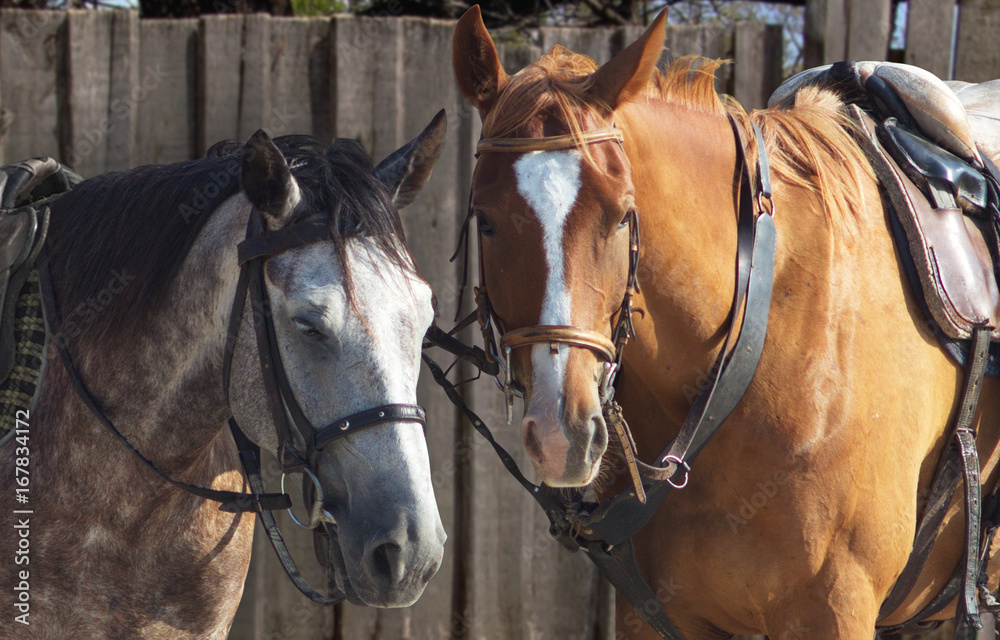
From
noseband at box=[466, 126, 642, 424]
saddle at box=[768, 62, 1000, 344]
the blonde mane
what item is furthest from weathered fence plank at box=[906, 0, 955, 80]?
noseband at box=[466, 126, 642, 424]

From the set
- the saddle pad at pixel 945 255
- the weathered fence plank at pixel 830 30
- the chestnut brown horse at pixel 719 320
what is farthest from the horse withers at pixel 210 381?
the weathered fence plank at pixel 830 30

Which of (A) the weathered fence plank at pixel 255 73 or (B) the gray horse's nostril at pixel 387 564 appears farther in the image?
(A) the weathered fence plank at pixel 255 73

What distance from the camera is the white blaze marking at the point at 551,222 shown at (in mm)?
1726

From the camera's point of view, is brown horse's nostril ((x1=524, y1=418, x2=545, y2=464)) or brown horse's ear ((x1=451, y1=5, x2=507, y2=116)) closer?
brown horse's nostril ((x1=524, y1=418, x2=545, y2=464))

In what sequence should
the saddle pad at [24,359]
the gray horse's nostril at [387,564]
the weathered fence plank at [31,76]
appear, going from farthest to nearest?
the weathered fence plank at [31,76] < the saddle pad at [24,359] < the gray horse's nostril at [387,564]

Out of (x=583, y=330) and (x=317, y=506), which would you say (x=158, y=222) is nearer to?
(x=317, y=506)

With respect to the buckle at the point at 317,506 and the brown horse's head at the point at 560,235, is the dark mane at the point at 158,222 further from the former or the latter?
the buckle at the point at 317,506

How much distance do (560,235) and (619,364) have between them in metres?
0.35

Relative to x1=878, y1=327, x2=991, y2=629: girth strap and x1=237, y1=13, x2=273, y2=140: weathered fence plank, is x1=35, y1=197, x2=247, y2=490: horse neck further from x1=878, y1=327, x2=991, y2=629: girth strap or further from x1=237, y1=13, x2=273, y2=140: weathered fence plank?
x1=878, y1=327, x2=991, y2=629: girth strap

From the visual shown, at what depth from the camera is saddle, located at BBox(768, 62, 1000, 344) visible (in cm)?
210

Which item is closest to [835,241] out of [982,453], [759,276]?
[759,276]

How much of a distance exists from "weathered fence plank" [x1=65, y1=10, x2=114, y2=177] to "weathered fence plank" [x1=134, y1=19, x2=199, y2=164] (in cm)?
12

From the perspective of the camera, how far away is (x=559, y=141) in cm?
181

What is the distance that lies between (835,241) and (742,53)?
185cm
